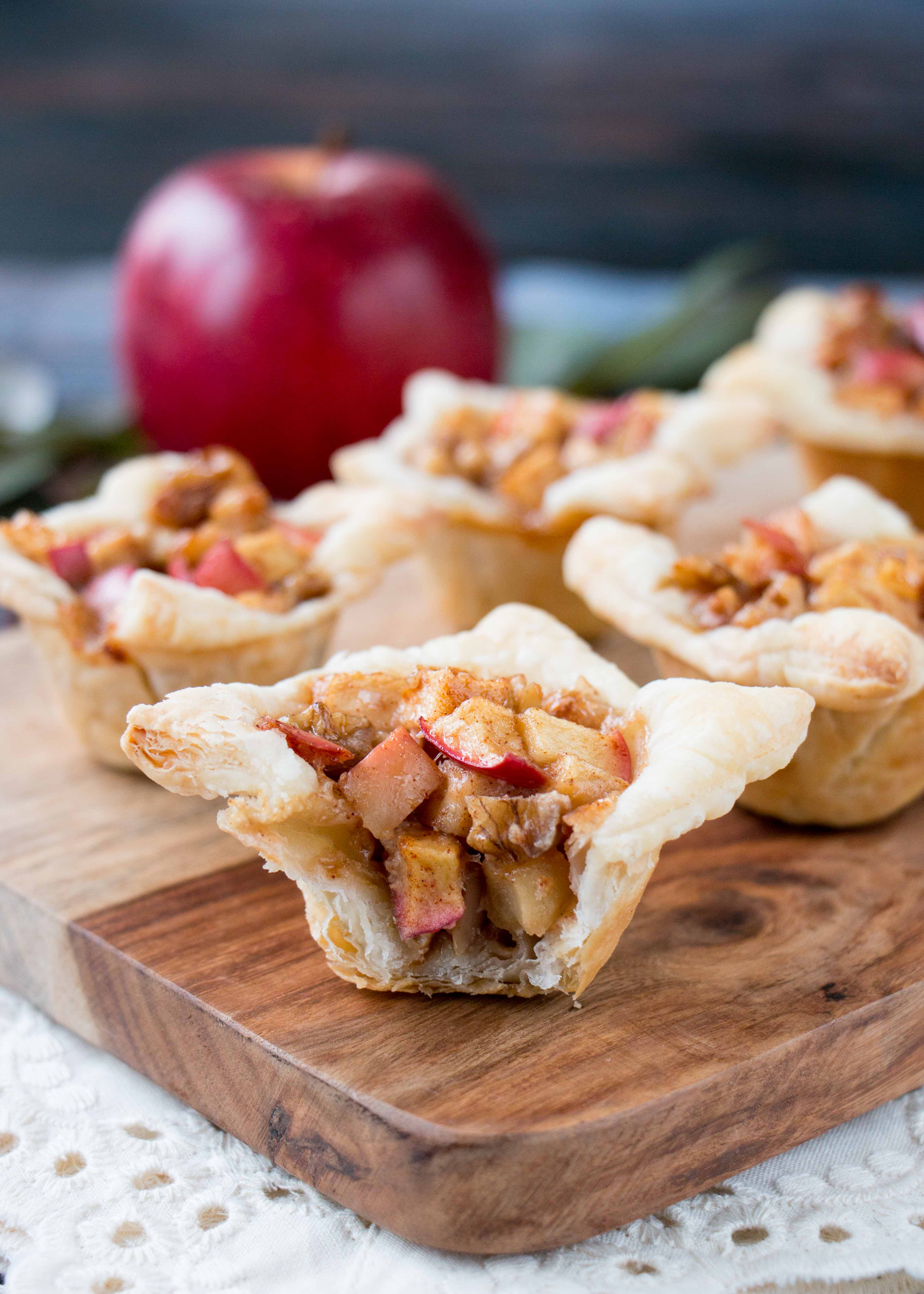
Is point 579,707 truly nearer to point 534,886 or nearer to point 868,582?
point 534,886

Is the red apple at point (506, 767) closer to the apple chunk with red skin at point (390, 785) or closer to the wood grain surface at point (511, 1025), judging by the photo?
the apple chunk with red skin at point (390, 785)

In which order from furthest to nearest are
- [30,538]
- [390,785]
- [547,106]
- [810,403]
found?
[547,106], [810,403], [30,538], [390,785]

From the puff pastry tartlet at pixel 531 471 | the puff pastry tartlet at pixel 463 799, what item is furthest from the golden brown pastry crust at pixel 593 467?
the puff pastry tartlet at pixel 463 799

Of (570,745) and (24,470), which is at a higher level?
(570,745)

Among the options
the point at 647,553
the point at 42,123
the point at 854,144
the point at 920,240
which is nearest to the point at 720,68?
the point at 854,144

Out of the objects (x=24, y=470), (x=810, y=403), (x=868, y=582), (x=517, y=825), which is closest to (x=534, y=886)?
(x=517, y=825)
